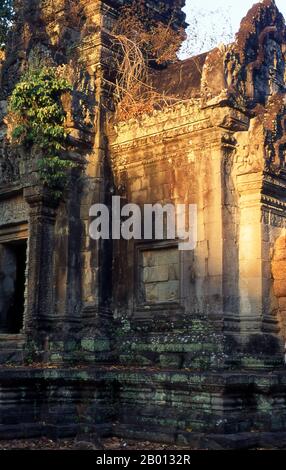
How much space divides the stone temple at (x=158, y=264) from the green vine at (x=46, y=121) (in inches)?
9.9

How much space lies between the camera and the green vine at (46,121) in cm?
1173

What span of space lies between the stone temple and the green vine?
0.25m

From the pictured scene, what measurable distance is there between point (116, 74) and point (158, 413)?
657cm

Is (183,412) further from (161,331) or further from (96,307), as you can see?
(96,307)

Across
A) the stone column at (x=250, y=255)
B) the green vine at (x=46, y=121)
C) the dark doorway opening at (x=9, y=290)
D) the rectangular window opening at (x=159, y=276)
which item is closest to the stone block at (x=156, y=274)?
the rectangular window opening at (x=159, y=276)

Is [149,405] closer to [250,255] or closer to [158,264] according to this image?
[158,264]

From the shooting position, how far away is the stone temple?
979 centimetres

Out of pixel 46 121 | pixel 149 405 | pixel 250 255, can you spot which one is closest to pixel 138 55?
pixel 46 121

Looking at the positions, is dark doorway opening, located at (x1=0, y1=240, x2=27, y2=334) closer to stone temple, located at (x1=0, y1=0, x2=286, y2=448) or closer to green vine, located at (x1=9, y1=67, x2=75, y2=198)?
stone temple, located at (x1=0, y1=0, x2=286, y2=448)

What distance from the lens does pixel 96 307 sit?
38.4 ft

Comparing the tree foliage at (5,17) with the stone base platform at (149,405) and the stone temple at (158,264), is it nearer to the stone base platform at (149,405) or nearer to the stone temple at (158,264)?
the stone temple at (158,264)

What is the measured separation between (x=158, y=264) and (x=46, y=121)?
128 inches

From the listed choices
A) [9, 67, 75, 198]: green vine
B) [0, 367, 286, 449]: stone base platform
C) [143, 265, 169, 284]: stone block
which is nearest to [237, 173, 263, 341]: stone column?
[0, 367, 286, 449]: stone base platform
